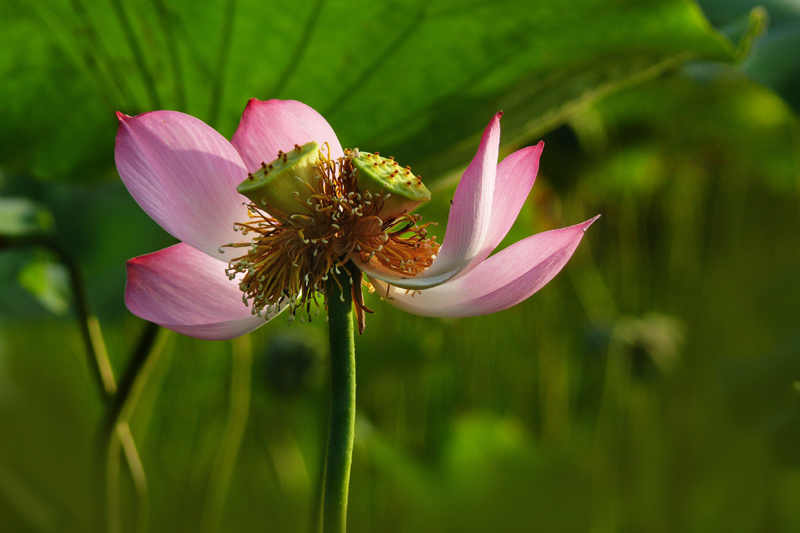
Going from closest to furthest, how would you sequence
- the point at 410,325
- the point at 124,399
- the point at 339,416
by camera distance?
Result: the point at 339,416, the point at 124,399, the point at 410,325

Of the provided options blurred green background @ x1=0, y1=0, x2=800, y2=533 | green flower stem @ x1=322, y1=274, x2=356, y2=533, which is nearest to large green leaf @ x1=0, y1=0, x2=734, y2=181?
blurred green background @ x1=0, y1=0, x2=800, y2=533

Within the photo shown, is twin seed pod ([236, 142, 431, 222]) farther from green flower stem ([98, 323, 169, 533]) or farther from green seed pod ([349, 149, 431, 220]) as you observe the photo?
green flower stem ([98, 323, 169, 533])

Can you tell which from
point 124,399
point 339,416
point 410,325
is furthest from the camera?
point 410,325

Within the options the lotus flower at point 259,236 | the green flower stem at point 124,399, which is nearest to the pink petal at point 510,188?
the lotus flower at point 259,236

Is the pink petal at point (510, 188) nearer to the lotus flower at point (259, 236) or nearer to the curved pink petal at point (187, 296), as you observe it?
the lotus flower at point (259, 236)

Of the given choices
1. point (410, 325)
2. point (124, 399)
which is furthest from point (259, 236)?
point (410, 325)

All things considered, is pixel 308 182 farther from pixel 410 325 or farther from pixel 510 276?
pixel 410 325

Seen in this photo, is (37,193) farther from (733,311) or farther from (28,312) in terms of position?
(733,311)
